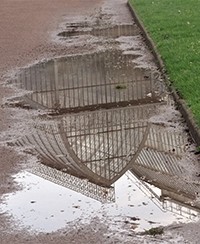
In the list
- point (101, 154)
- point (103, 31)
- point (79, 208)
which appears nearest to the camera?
point (79, 208)

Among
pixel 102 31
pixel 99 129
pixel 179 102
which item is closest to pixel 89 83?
pixel 179 102

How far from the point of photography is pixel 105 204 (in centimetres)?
703

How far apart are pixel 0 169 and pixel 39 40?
9680 millimetres

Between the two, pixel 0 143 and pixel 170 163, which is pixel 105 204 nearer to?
pixel 170 163

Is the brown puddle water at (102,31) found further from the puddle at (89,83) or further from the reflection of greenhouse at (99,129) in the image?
the reflection of greenhouse at (99,129)

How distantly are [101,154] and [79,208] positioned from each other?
163 cm

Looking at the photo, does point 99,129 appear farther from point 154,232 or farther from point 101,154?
point 154,232

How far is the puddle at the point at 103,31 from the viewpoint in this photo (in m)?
17.5

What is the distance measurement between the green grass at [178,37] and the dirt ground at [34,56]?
1128mm

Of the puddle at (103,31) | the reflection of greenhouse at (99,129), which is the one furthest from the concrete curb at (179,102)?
the puddle at (103,31)

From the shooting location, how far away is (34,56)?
15078 mm

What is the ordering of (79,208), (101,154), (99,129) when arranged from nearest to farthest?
(79,208)
(101,154)
(99,129)

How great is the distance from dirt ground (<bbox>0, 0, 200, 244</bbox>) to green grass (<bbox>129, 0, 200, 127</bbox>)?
113cm

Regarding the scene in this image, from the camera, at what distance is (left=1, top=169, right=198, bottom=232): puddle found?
21.6 feet
